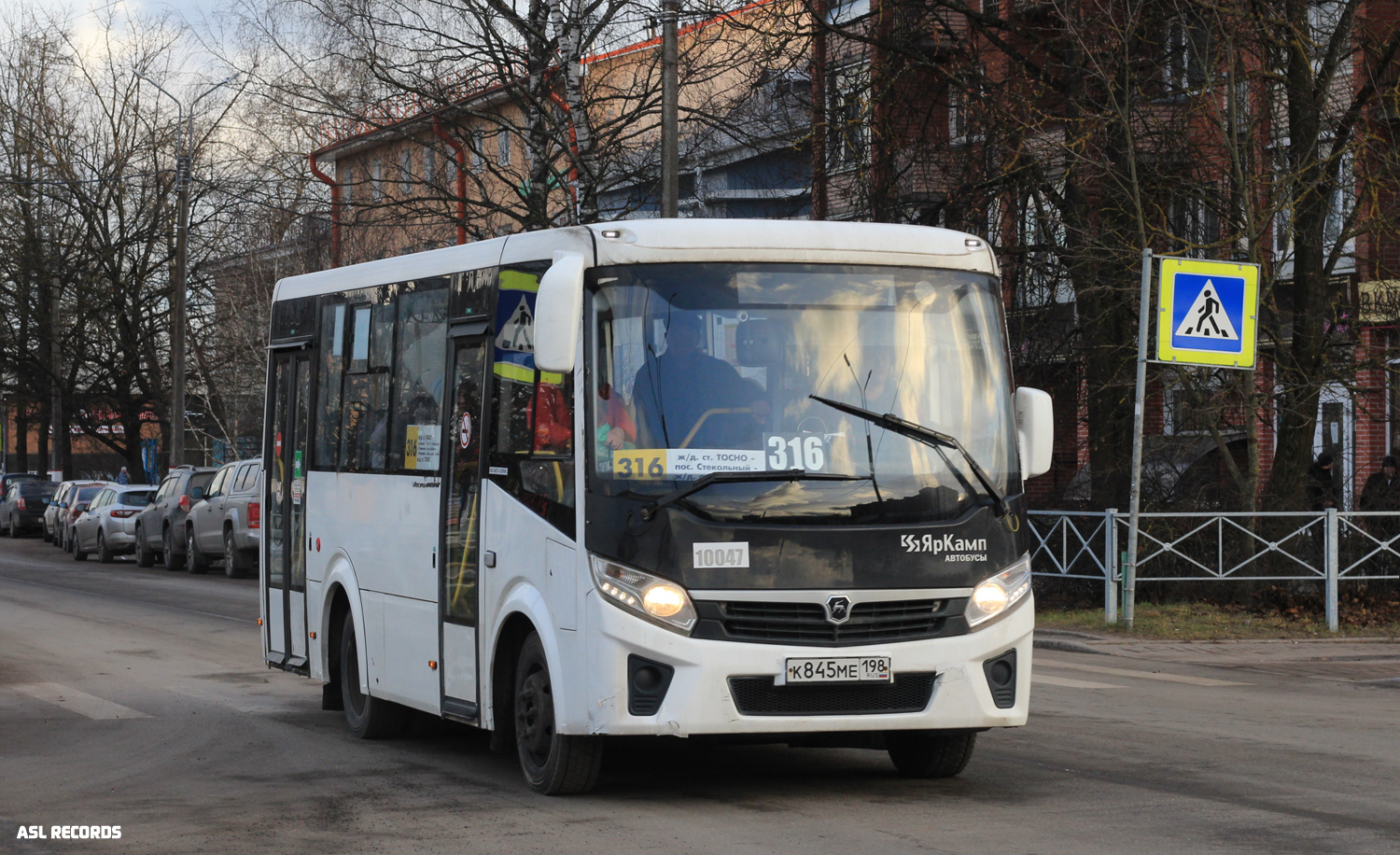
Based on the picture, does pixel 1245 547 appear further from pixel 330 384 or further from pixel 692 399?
pixel 692 399

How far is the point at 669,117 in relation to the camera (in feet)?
69.8

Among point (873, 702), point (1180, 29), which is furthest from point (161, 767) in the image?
point (1180, 29)

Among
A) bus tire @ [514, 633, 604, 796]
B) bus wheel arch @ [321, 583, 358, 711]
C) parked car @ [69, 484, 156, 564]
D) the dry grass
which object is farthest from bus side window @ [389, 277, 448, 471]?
parked car @ [69, 484, 156, 564]

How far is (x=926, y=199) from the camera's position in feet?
74.7

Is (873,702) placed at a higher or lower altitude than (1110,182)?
lower

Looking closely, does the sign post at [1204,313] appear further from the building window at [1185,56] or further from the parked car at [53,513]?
the parked car at [53,513]

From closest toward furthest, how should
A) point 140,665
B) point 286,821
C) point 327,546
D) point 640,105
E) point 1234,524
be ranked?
point 286,821
point 327,546
point 140,665
point 1234,524
point 640,105

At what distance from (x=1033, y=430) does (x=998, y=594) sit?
35.1 inches

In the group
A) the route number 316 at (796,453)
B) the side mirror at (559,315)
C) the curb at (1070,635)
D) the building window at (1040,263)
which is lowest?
the curb at (1070,635)

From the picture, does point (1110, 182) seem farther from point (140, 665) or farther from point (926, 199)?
point (140, 665)

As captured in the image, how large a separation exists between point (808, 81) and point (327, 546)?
47.5 feet

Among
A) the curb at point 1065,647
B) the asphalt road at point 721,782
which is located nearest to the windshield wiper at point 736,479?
the asphalt road at point 721,782

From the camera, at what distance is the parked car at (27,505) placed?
54.9 m

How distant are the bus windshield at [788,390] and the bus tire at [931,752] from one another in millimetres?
1269
